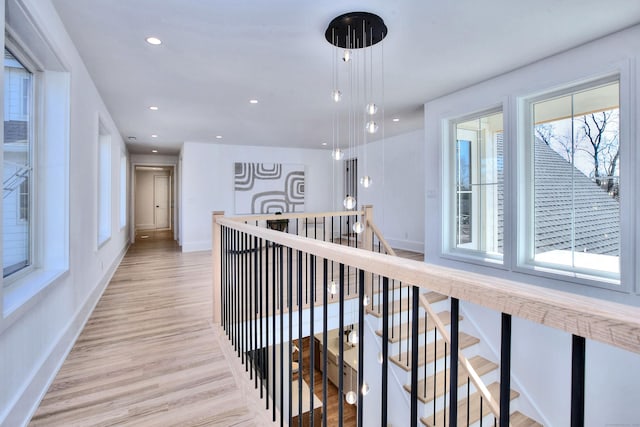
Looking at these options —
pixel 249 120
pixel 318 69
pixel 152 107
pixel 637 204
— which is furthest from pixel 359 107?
pixel 637 204

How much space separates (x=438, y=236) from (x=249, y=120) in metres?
3.42

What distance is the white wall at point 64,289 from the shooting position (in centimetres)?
158

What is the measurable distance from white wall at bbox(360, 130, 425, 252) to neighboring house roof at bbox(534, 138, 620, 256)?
2.88m

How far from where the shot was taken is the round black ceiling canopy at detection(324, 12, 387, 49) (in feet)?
7.18

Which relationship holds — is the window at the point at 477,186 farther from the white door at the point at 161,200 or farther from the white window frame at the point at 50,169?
the white door at the point at 161,200

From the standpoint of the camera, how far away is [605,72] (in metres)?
2.62

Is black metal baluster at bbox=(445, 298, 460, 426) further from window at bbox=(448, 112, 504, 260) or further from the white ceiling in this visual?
window at bbox=(448, 112, 504, 260)

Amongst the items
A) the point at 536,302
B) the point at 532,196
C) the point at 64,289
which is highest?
the point at 532,196

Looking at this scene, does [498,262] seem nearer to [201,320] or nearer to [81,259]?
[201,320]

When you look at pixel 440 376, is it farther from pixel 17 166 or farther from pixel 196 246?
pixel 196 246

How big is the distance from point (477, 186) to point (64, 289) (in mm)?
4351

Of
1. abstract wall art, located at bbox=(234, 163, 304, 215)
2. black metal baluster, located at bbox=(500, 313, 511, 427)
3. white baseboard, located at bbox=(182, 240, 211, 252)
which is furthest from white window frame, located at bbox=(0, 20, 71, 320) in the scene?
abstract wall art, located at bbox=(234, 163, 304, 215)

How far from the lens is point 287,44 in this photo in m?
2.60

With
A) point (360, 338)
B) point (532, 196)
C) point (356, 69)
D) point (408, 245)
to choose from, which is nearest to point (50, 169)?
point (360, 338)
